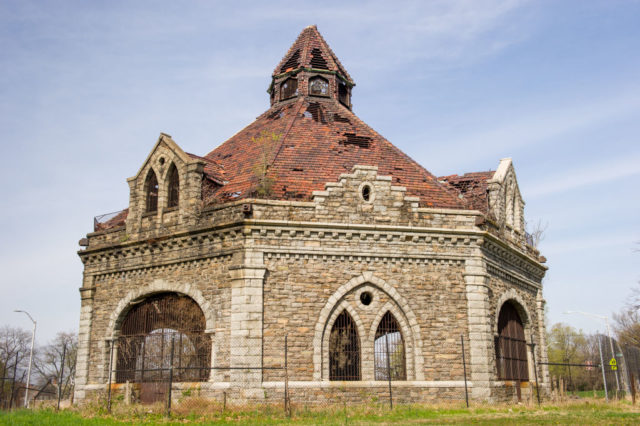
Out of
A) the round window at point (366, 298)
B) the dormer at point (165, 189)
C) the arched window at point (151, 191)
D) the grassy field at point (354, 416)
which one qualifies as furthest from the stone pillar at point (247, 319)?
the arched window at point (151, 191)

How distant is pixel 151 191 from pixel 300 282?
6.87 m

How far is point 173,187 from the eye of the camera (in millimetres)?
20578

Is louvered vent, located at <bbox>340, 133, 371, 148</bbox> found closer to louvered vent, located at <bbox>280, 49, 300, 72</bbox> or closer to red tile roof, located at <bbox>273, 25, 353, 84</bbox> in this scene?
red tile roof, located at <bbox>273, 25, 353, 84</bbox>

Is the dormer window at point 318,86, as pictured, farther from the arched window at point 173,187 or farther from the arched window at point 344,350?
the arched window at point 344,350

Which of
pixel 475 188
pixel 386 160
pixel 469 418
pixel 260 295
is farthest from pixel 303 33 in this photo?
pixel 469 418

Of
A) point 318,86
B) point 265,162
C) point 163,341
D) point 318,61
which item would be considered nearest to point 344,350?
point 163,341

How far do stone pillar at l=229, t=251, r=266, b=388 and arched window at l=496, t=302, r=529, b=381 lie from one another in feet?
27.2

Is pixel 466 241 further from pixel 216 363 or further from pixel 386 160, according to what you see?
pixel 216 363

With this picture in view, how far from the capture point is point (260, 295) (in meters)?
17.6

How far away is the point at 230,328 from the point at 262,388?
196 centimetres

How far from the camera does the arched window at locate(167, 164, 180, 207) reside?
2031cm

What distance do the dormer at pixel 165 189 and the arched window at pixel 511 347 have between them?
11.3 m

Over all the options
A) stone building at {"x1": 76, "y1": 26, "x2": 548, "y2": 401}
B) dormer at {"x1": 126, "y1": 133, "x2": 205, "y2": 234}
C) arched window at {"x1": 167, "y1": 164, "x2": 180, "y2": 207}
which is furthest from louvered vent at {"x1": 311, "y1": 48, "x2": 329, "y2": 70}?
arched window at {"x1": 167, "y1": 164, "x2": 180, "y2": 207}

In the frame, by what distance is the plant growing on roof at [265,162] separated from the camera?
62.9ft
